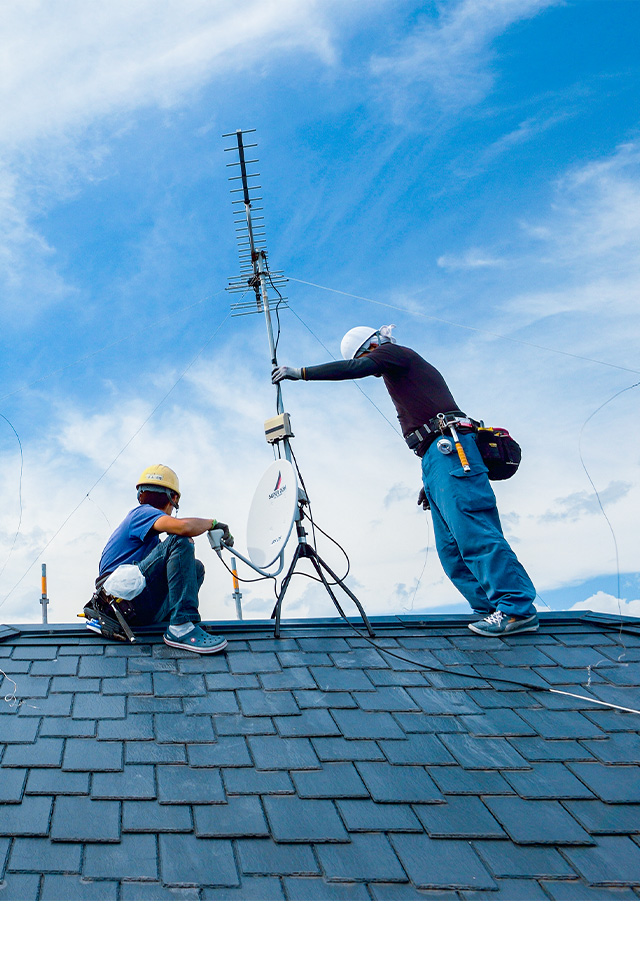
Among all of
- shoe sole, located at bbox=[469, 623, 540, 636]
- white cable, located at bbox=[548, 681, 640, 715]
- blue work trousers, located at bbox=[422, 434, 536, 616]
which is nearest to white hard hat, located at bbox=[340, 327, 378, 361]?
blue work trousers, located at bbox=[422, 434, 536, 616]

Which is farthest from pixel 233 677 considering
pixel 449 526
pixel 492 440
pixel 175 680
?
pixel 492 440

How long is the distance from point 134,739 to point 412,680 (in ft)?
4.52

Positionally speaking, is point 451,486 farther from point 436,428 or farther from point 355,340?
point 355,340

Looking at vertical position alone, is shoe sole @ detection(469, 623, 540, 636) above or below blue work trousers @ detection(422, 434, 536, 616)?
below

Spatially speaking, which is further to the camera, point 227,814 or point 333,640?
point 333,640

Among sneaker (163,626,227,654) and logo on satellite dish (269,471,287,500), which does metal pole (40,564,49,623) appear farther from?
sneaker (163,626,227,654)

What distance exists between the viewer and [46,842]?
241 centimetres

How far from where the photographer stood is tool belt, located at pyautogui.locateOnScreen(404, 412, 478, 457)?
4734 millimetres

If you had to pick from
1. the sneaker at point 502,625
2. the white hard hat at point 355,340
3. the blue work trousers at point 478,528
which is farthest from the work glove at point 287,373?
the sneaker at point 502,625

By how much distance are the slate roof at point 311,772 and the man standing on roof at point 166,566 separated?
0.44 ft

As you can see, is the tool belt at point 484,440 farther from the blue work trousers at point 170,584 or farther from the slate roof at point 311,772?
the blue work trousers at point 170,584

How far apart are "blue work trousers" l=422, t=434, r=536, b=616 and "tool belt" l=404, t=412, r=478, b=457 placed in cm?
5

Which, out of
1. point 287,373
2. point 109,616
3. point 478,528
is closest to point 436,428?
point 478,528

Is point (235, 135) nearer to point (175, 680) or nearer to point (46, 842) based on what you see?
point (175, 680)
